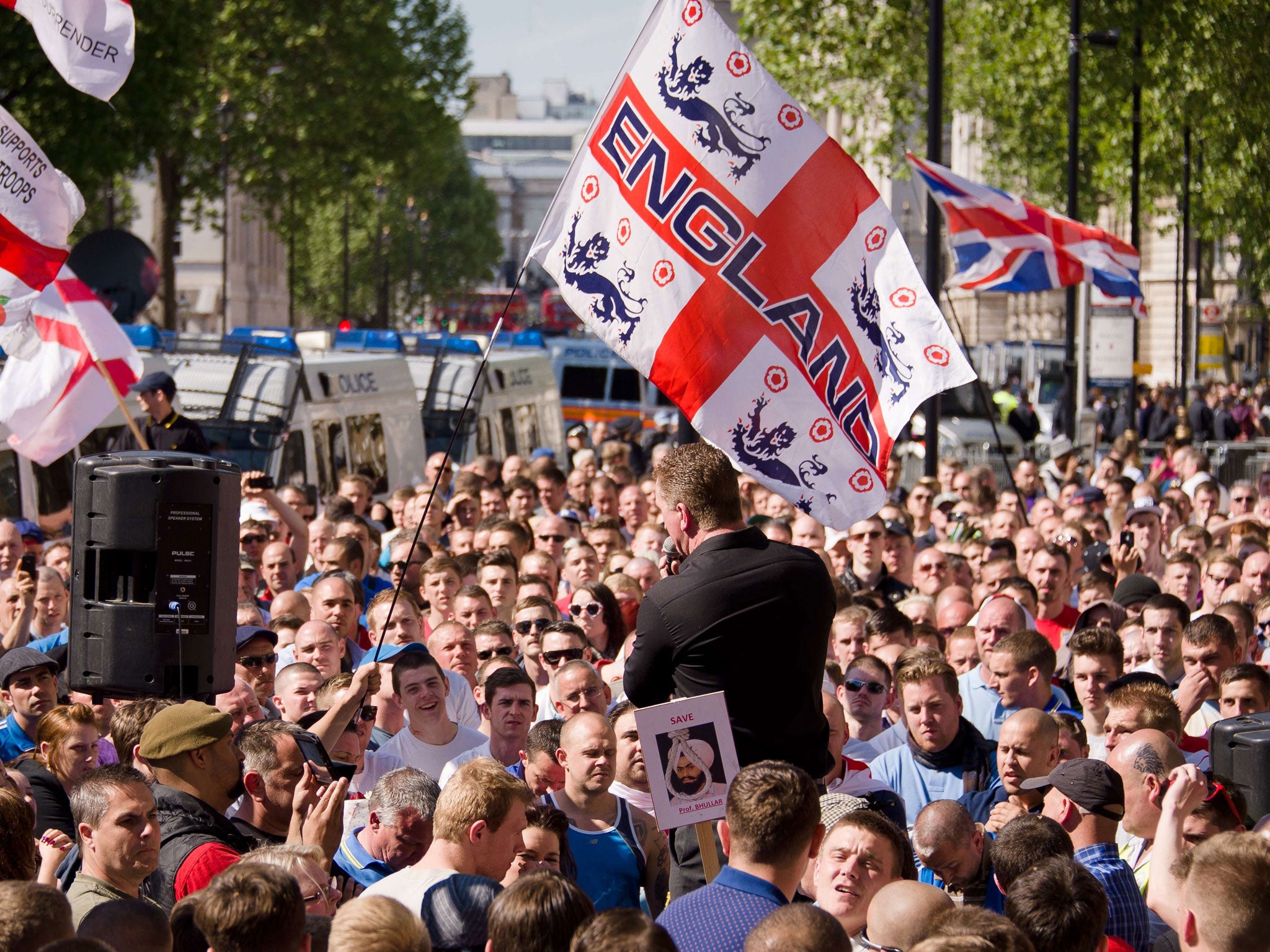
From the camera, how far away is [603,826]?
6203 millimetres

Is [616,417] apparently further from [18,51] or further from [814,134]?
[814,134]

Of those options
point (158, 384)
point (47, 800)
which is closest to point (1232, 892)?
point (47, 800)

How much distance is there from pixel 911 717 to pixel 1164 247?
61.9 m

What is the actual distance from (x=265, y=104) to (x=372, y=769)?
3389 centimetres

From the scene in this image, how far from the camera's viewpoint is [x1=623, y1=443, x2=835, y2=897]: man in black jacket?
16.9 feet

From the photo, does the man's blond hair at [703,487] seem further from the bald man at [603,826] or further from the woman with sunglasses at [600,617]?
the woman with sunglasses at [600,617]

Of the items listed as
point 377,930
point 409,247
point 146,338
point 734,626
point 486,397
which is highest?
point 409,247

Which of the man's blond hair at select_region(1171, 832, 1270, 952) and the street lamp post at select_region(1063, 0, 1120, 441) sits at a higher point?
the street lamp post at select_region(1063, 0, 1120, 441)

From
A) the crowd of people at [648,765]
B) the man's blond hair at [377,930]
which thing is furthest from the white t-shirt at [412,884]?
the man's blond hair at [377,930]

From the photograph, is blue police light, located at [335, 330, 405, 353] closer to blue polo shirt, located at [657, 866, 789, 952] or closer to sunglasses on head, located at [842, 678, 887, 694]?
sunglasses on head, located at [842, 678, 887, 694]

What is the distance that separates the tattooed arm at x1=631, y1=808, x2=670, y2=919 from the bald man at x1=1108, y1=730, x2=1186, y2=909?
1.58 m

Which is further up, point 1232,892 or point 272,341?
point 272,341

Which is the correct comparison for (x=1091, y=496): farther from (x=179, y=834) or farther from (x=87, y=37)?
(x=179, y=834)

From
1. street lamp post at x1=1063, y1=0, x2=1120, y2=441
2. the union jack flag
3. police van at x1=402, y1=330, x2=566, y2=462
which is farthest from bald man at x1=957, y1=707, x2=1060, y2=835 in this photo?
street lamp post at x1=1063, y1=0, x2=1120, y2=441
